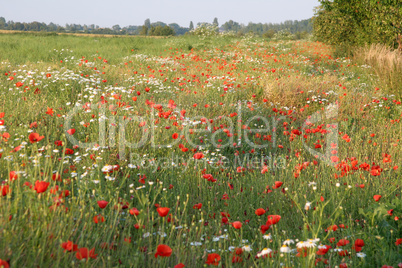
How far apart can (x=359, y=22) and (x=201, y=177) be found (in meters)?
13.9

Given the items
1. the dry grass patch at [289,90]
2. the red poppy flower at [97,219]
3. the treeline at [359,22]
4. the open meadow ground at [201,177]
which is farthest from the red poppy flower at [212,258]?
the treeline at [359,22]

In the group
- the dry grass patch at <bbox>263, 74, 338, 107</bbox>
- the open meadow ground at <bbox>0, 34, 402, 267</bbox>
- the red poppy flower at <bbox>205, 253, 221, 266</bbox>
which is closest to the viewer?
the red poppy flower at <bbox>205, 253, 221, 266</bbox>

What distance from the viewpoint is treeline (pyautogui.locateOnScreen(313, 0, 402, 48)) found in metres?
10.6

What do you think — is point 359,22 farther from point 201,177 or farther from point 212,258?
point 212,258

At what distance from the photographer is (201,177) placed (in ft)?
11.7

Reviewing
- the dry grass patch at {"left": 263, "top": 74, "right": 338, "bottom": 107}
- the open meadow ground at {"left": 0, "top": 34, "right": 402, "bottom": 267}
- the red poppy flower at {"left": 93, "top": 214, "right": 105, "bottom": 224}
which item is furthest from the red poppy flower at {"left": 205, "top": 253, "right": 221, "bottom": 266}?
the dry grass patch at {"left": 263, "top": 74, "right": 338, "bottom": 107}

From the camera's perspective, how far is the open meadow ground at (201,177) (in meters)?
2.07

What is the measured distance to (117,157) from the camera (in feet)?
12.5

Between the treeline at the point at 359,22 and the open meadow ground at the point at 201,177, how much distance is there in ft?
11.0

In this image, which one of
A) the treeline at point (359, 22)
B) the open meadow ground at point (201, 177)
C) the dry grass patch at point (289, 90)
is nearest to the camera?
the open meadow ground at point (201, 177)

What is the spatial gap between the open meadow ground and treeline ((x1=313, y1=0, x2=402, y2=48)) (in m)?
3.35

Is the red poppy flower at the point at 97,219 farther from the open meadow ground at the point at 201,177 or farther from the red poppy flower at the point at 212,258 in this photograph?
the red poppy flower at the point at 212,258

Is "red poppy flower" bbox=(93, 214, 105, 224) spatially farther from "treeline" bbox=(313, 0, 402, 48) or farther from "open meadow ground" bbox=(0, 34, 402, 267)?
"treeline" bbox=(313, 0, 402, 48)

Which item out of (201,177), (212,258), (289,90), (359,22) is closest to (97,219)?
(212,258)
